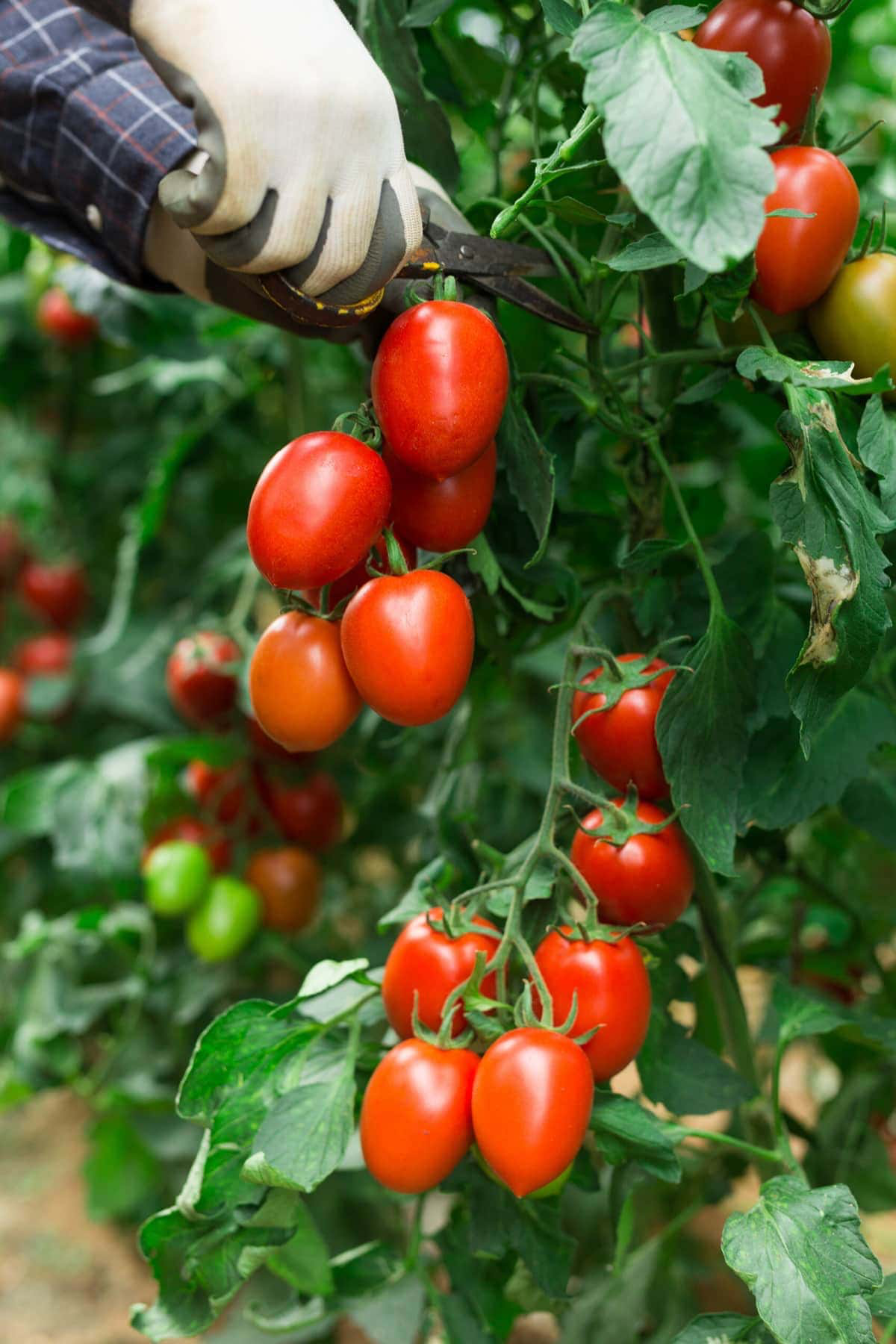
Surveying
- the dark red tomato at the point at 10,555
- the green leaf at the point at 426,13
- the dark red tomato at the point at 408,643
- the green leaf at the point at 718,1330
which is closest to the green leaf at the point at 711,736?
the dark red tomato at the point at 408,643

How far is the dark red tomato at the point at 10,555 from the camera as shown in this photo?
5.72 ft

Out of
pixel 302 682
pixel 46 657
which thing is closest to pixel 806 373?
pixel 302 682

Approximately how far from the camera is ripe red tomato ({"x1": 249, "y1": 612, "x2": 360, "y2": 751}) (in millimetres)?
541

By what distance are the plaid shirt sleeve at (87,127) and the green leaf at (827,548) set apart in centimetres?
37

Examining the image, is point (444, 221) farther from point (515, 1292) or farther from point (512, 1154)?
point (515, 1292)

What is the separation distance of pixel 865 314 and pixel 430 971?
371 mm

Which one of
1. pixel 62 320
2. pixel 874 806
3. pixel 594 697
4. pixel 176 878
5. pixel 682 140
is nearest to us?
pixel 682 140

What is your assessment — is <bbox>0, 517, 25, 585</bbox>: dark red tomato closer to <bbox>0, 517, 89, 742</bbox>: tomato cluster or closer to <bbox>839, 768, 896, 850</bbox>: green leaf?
<bbox>0, 517, 89, 742</bbox>: tomato cluster

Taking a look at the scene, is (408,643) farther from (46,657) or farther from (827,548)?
(46,657)

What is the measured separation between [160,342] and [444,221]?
2.22 ft

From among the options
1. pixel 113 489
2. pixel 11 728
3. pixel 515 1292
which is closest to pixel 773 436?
pixel 515 1292

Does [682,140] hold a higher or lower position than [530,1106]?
higher

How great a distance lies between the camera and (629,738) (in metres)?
0.57

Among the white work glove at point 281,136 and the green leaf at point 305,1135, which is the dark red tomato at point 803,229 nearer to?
Result: the white work glove at point 281,136
